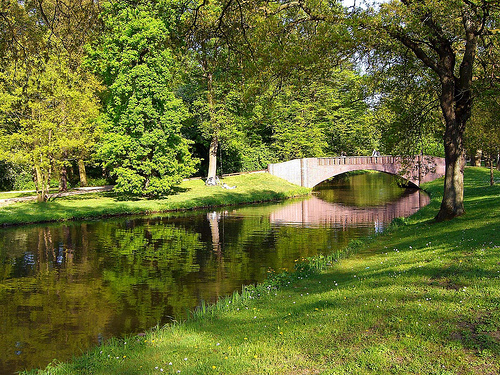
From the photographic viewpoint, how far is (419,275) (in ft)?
30.4

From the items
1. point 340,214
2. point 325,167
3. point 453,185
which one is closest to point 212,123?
point 325,167

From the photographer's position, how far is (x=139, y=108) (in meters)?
Result: 32.9

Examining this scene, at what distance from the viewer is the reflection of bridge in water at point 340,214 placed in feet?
84.5

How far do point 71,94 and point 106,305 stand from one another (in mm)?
22243

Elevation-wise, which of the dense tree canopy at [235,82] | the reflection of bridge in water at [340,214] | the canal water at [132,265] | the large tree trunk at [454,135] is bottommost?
the canal water at [132,265]

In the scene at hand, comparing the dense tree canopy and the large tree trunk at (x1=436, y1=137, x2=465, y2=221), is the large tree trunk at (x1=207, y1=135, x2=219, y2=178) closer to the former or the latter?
the dense tree canopy

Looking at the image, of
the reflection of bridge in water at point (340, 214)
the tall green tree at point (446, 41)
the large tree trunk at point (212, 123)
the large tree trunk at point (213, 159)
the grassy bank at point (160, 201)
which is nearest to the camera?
the tall green tree at point (446, 41)

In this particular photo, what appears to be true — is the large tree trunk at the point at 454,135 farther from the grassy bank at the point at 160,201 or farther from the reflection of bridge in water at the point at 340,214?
the grassy bank at the point at 160,201

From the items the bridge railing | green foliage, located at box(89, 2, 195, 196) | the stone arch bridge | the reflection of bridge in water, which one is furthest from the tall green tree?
the bridge railing

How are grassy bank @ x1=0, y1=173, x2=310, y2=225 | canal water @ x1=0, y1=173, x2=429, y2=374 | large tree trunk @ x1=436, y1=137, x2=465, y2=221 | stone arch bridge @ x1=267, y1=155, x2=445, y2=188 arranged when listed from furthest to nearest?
stone arch bridge @ x1=267, y1=155, x2=445, y2=188 → grassy bank @ x1=0, y1=173, x2=310, y2=225 → large tree trunk @ x1=436, y1=137, x2=465, y2=221 → canal water @ x1=0, y1=173, x2=429, y2=374

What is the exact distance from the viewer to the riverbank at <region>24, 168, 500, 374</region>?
6.02m

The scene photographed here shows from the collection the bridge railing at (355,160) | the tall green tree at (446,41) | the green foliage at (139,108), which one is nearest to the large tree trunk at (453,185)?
the tall green tree at (446,41)

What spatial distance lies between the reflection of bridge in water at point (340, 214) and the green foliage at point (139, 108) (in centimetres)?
973

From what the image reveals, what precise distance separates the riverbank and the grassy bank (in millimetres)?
20353
